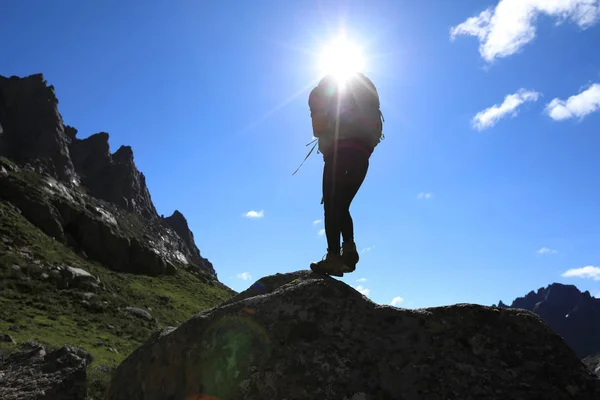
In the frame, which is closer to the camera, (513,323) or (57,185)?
(513,323)

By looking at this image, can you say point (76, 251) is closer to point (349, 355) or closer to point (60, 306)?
point (60, 306)

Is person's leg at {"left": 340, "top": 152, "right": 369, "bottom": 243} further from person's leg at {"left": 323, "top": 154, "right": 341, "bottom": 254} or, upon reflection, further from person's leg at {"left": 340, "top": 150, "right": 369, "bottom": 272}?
person's leg at {"left": 323, "top": 154, "right": 341, "bottom": 254}

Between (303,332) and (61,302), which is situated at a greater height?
(61,302)

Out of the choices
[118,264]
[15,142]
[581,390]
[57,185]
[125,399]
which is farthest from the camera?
[15,142]

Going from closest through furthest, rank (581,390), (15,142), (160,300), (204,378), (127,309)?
(581,390) → (204,378) → (127,309) → (160,300) → (15,142)

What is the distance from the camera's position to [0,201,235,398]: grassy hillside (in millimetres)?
27172

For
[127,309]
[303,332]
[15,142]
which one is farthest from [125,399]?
[15,142]

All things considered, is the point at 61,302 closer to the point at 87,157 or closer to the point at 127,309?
the point at 127,309

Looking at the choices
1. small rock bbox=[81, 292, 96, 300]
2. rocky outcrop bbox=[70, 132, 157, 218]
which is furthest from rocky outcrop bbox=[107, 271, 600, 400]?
rocky outcrop bbox=[70, 132, 157, 218]

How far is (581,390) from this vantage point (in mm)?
3609

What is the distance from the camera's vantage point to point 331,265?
6.09 m

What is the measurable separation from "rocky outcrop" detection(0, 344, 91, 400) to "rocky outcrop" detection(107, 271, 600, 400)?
5.86 m

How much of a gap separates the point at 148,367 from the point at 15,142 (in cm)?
12724

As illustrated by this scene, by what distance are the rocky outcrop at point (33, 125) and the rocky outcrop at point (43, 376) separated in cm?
10682
